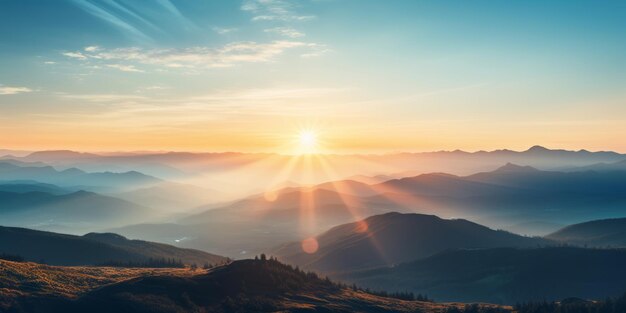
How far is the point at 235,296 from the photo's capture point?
92.2m

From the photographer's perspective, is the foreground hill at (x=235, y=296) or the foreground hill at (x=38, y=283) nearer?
the foreground hill at (x=38, y=283)

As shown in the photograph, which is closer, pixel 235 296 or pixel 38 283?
pixel 38 283

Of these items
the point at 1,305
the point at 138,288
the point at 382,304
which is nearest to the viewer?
the point at 1,305

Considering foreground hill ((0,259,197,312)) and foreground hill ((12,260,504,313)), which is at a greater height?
foreground hill ((0,259,197,312))

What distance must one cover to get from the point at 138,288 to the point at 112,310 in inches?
458

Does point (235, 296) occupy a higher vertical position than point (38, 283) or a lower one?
lower

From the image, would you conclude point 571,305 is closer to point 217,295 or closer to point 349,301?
point 349,301

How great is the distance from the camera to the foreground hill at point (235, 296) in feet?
244

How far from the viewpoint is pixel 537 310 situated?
328 feet

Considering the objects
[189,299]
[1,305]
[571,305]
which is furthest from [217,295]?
[571,305]

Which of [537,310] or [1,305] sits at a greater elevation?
[1,305]

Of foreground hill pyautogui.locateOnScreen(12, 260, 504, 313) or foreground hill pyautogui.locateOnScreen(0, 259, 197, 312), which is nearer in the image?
foreground hill pyautogui.locateOnScreen(0, 259, 197, 312)

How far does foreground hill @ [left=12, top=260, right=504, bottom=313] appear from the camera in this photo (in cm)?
7450

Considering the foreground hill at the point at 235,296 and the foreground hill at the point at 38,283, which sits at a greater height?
the foreground hill at the point at 38,283
